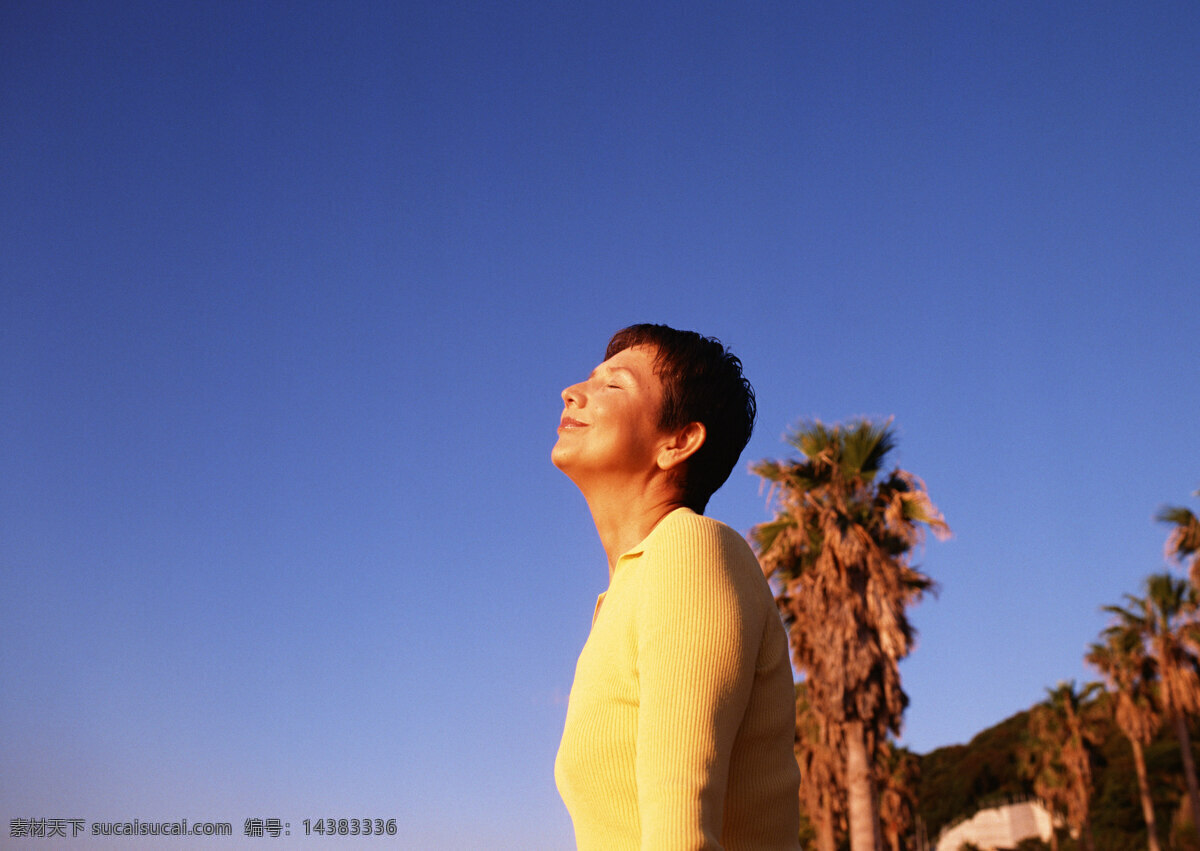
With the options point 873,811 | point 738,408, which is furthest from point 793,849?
point 873,811

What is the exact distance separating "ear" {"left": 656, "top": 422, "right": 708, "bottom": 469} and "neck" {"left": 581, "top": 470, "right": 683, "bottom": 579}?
0.05 m

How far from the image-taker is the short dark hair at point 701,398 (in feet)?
6.63

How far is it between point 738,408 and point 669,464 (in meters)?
0.23

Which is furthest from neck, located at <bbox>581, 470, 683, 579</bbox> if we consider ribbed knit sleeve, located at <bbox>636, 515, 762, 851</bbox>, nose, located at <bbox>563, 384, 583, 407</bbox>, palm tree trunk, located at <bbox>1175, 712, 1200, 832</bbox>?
palm tree trunk, located at <bbox>1175, 712, 1200, 832</bbox>

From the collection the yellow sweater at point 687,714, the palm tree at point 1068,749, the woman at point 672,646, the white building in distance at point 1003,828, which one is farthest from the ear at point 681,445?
the white building in distance at point 1003,828

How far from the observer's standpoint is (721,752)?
1.36 meters

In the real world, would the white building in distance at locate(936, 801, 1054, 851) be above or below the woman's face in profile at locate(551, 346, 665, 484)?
below

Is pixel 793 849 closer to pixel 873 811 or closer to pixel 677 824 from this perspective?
pixel 677 824

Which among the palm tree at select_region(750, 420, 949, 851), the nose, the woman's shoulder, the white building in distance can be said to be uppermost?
the palm tree at select_region(750, 420, 949, 851)

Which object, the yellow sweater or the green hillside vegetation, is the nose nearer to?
the yellow sweater

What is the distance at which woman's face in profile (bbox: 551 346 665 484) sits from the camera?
78.3 inches

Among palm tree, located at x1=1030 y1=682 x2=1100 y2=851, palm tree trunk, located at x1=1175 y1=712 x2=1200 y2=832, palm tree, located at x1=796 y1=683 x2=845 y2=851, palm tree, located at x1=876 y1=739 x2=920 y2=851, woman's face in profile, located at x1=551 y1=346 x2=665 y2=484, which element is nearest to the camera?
woman's face in profile, located at x1=551 y1=346 x2=665 y2=484

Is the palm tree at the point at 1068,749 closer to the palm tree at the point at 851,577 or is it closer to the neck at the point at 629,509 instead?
the palm tree at the point at 851,577

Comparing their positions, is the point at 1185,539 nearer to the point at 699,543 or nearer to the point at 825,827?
the point at 825,827
